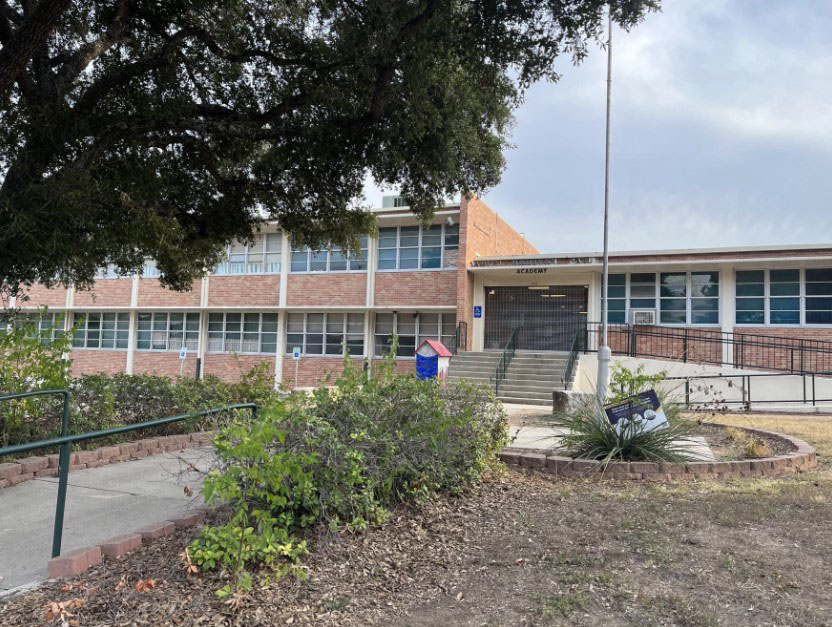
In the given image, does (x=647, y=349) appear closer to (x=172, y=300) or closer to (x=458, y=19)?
(x=458, y=19)

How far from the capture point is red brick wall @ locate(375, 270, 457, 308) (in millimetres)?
23469

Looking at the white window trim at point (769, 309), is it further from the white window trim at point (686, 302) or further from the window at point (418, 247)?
the window at point (418, 247)

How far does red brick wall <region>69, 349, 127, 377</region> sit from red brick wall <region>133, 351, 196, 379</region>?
801 millimetres

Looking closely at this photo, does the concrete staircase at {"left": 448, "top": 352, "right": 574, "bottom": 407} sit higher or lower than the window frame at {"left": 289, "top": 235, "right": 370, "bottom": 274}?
lower

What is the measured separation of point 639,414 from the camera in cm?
695

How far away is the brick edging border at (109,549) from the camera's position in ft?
12.3

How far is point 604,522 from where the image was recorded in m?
4.84

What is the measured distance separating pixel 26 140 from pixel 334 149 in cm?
431

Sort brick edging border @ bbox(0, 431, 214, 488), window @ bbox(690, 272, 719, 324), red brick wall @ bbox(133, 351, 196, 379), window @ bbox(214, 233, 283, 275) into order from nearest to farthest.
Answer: brick edging border @ bbox(0, 431, 214, 488)
window @ bbox(690, 272, 719, 324)
window @ bbox(214, 233, 283, 275)
red brick wall @ bbox(133, 351, 196, 379)

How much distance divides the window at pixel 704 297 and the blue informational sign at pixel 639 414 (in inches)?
599

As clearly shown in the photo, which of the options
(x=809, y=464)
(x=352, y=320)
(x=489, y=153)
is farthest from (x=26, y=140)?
(x=352, y=320)

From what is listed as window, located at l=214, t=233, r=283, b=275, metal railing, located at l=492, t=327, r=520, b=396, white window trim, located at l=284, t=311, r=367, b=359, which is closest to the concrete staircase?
metal railing, located at l=492, t=327, r=520, b=396

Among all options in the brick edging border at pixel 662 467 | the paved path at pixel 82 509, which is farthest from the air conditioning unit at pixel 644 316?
the paved path at pixel 82 509

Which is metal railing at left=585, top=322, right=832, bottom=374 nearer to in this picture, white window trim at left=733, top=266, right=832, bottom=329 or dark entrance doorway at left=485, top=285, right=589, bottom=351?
white window trim at left=733, top=266, right=832, bottom=329
